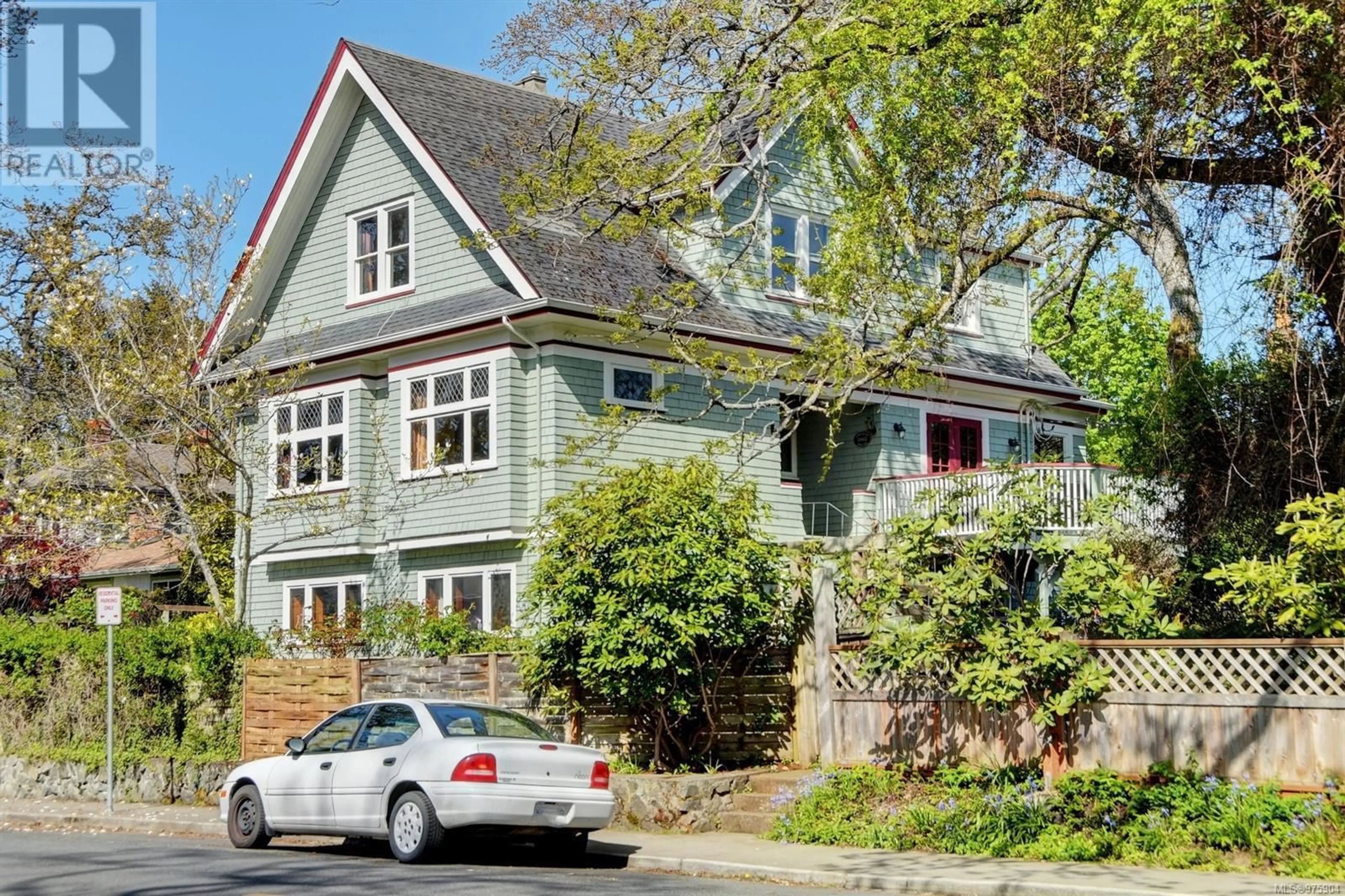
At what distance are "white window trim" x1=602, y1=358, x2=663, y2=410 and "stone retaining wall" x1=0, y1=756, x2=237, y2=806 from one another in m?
8.41

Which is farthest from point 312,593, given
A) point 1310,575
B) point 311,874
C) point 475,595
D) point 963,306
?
point 1310,575

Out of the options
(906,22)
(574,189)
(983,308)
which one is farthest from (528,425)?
(983,308)

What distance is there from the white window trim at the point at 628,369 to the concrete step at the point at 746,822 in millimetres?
10024

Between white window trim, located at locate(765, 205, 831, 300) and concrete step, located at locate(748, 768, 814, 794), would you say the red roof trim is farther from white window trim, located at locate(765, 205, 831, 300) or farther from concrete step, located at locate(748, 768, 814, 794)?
concrete step, located at locate(748, 768, 814, 794)

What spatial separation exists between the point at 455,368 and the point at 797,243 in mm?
6825

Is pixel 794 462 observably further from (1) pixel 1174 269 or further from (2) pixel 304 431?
(1) pixel 1174 269

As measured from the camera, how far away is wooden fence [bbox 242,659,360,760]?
20781 mm

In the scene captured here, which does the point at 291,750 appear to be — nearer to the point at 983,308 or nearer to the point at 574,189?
the point at 574,189

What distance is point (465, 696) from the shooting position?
1919cm

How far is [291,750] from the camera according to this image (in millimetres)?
15125

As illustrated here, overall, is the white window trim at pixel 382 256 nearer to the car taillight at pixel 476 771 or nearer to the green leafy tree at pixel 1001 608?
the green leafy tree at pixel 1001 608

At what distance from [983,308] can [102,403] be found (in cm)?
1713

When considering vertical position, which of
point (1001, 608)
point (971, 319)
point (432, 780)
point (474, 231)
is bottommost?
point (432, 780)

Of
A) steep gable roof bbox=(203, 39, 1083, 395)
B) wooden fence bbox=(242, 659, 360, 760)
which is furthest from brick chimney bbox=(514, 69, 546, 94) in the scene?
wooden fence bbox=(242, 659, 360, 760)
